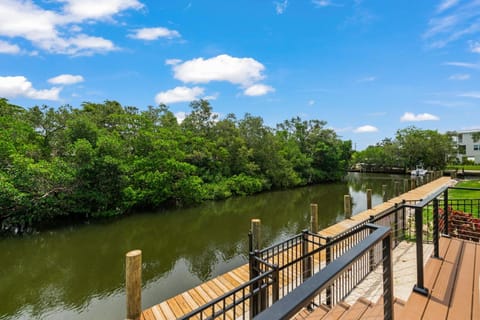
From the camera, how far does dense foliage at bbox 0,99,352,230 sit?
9.27 metres

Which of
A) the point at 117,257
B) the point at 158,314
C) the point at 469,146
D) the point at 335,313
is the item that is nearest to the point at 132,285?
the point at 158,314

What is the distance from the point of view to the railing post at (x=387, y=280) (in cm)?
124

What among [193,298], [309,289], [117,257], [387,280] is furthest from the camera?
[117,257]

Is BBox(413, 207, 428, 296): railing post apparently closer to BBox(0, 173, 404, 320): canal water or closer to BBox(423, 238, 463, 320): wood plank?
BBox(423, 238, 463, 320): wood plank

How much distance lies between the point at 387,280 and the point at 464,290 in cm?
145

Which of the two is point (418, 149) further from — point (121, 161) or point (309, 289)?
point (309, 289)

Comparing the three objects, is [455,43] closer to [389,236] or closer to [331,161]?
[389,236]

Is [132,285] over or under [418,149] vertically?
under

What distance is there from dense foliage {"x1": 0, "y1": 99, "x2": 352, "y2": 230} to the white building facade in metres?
27.4

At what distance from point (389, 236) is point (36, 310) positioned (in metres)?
6.74

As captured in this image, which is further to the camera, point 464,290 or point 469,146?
point 469,146

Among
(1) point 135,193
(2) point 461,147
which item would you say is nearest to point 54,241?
(1) point 135,193

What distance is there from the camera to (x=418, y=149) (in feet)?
89.1

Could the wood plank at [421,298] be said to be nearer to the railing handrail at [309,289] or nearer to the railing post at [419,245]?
the railing post at [419,245]
